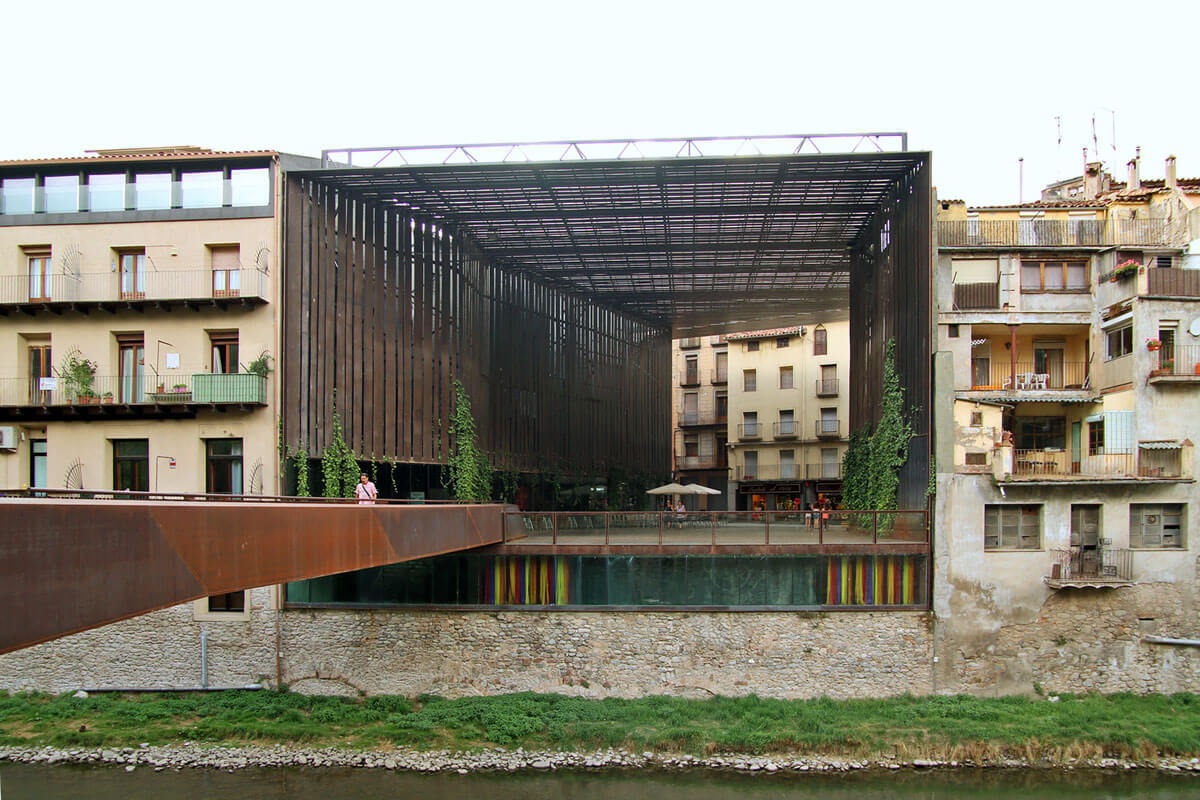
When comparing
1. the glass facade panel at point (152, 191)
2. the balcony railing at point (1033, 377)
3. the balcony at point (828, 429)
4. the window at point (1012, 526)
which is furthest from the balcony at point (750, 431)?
the glass facade panel at point (152, 191)

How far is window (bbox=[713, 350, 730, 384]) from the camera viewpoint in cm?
5868

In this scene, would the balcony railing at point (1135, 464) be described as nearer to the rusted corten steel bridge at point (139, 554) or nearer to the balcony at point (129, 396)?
the rusted corten steel bridge at point (139, 554)

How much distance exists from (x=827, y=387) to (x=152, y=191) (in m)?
38.8

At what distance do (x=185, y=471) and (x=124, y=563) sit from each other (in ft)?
55.5

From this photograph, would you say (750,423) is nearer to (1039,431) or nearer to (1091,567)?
(1039,431)

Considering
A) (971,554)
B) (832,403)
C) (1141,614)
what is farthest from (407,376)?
(832,403)

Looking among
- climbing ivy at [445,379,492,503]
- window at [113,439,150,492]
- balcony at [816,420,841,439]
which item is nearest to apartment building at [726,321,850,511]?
balcony at [816,420,841,439]

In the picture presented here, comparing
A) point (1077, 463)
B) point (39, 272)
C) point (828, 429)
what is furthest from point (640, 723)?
point (828, 429)

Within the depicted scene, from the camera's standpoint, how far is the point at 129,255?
25.5 m

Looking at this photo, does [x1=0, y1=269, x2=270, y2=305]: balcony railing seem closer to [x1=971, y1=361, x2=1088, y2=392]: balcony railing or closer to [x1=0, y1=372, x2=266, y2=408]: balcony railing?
[x1=0, y1=372, x2=266, y2=408]: balcony railing

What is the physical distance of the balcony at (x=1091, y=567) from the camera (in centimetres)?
2333

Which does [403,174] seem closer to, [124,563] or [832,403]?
[124,563]

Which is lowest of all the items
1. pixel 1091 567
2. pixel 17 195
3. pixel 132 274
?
pixel 1091 567

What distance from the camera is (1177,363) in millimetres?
24156
